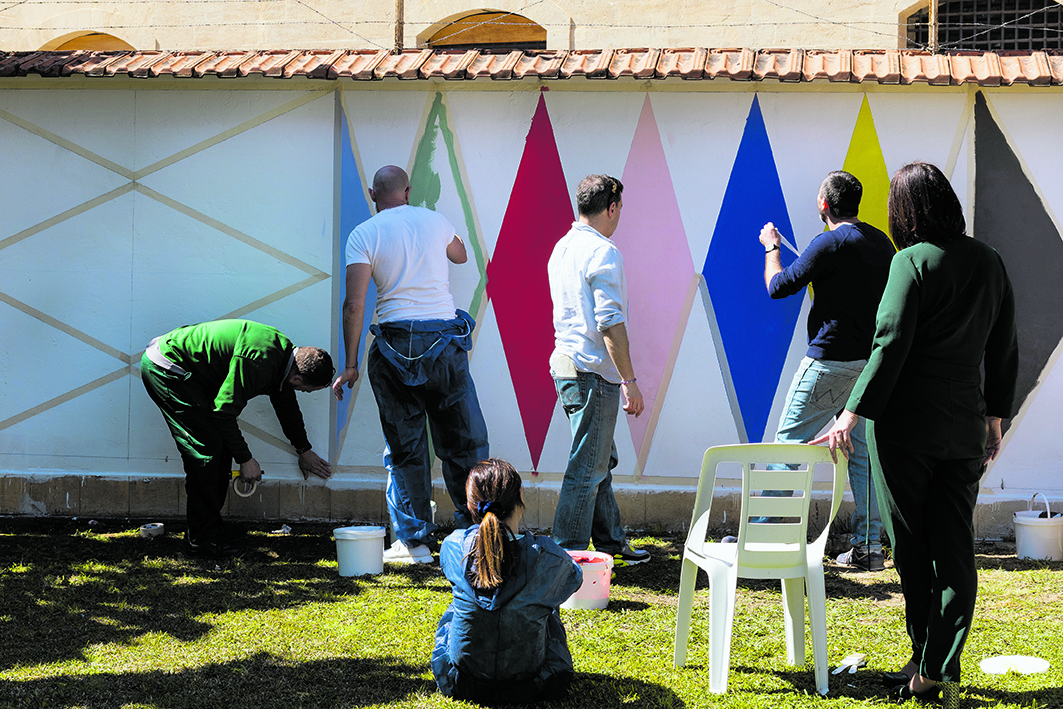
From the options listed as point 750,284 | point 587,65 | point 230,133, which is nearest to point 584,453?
point 750,284

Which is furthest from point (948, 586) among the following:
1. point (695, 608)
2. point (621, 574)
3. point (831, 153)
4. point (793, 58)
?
point (793, 58)

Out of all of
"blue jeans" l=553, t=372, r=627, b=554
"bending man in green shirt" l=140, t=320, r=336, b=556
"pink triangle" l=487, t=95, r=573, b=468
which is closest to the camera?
"blue jeans" l=553, t=372, r=627, b=554

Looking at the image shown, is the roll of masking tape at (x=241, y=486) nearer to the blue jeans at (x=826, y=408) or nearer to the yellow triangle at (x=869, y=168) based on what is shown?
the blue jeans at (x=826, y=408)

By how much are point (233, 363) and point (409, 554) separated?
1.39 meters

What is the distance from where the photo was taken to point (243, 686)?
145 inches

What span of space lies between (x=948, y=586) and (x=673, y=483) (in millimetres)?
2892

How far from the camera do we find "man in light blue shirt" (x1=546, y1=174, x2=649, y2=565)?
476 cm

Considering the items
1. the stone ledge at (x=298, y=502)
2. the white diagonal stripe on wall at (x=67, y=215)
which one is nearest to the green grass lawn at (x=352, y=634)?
the stone ledge at (x=298, y=502)

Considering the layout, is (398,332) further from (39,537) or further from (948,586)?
(948,586)

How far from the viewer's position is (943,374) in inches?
132

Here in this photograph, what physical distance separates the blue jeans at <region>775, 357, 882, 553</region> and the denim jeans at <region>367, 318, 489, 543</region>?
5.27 feet

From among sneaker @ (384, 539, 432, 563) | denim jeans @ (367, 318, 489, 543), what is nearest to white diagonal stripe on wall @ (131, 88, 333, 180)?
denim jeans @ (367, 318, 489, 543)

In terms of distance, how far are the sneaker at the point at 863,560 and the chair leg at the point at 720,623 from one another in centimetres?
192

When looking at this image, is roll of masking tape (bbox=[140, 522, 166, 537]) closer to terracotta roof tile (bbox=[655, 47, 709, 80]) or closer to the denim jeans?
the denim jeans
